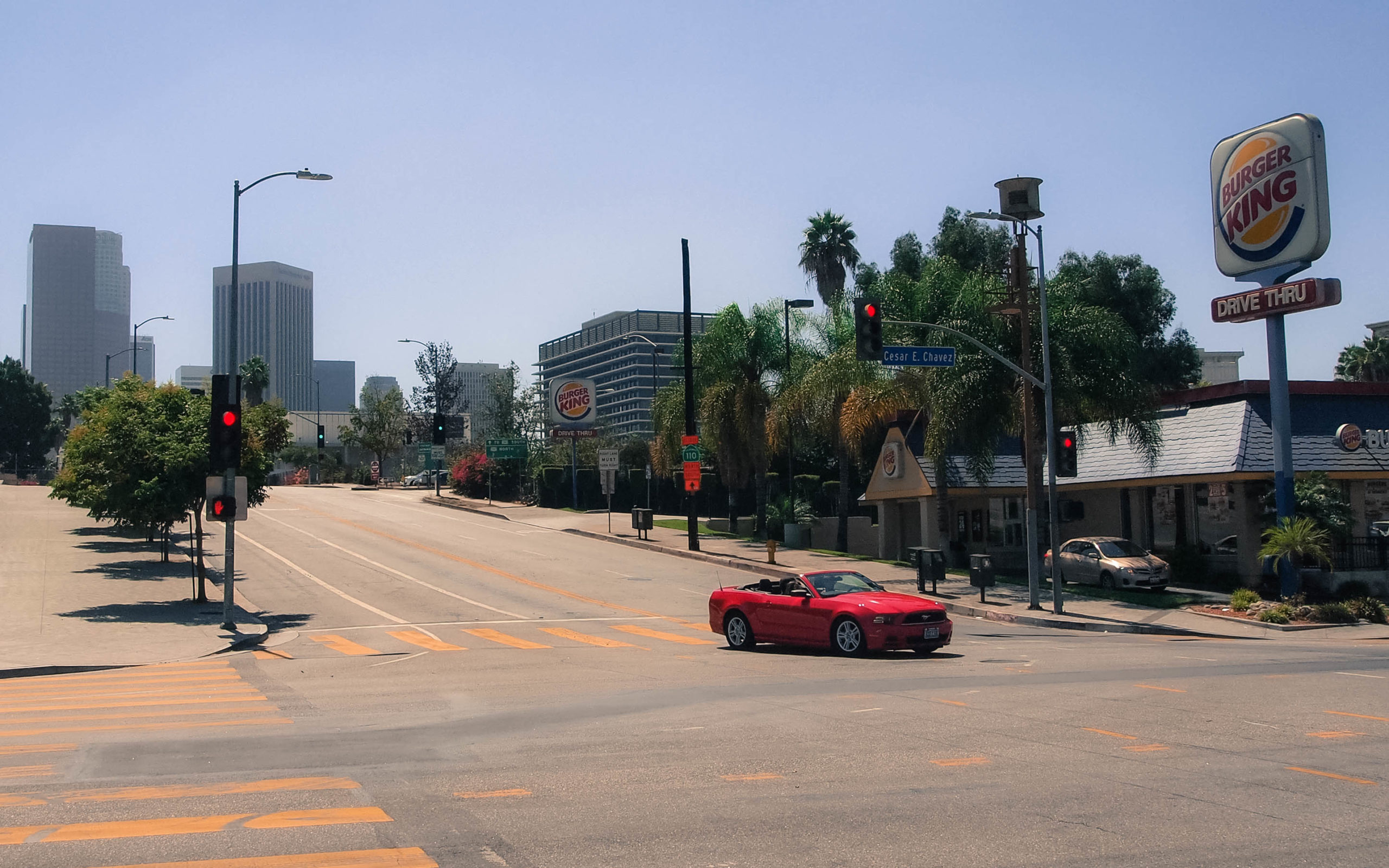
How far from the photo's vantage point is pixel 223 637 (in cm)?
2114

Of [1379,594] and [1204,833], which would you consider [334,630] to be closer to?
[1204,833]

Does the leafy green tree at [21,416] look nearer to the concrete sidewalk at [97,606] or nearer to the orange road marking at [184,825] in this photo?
the concrete sidewalk at [97,606]

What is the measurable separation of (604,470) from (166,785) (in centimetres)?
3980

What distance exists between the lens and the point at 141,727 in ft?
37.7

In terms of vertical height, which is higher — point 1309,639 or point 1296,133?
point 1296,133

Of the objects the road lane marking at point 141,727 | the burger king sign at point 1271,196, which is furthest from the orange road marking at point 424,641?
the burger king sign at point 1271,196

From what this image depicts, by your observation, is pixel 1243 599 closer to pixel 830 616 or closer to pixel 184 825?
pixel 830 616

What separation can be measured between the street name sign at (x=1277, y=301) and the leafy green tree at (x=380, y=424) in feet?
225

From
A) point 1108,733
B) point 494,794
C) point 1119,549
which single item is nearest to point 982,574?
point 1119,549

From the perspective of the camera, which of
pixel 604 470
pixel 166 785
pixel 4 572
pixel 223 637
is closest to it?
pixel 166 785

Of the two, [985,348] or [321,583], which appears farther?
[321,583]

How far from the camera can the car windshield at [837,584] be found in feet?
62.4

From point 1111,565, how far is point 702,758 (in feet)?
79.6

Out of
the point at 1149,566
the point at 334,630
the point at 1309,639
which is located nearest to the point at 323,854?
the point at 334,630
